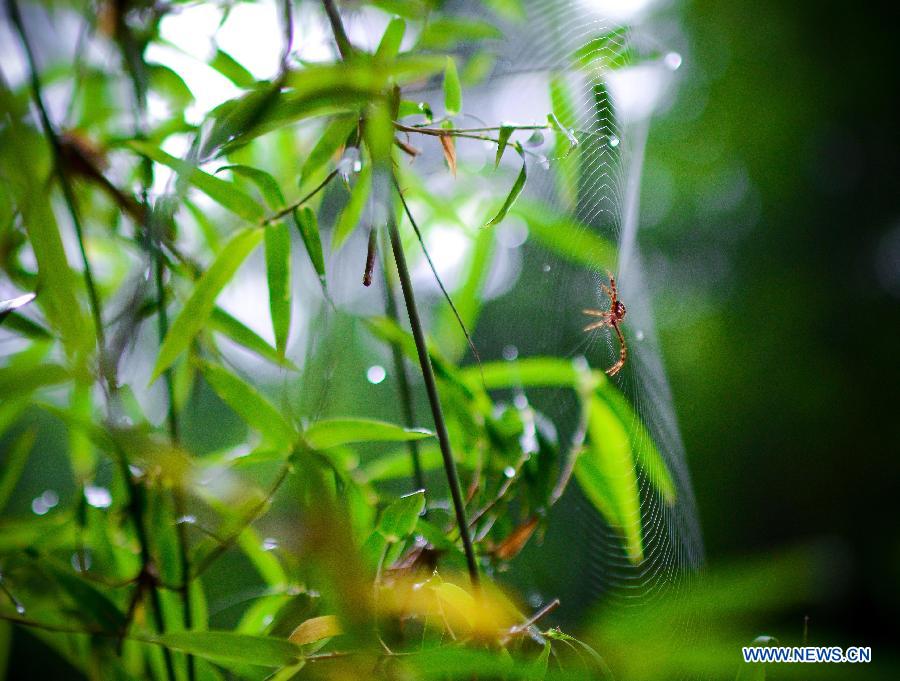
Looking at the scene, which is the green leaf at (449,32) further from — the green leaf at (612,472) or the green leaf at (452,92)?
the green leaf at (612,472)

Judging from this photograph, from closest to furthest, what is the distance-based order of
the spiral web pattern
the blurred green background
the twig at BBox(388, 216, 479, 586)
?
1. the twig at BBox(388, 216, 479, 586)
2. the spiral web pattern
3. the blurred green background

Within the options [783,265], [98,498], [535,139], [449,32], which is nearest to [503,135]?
[535,139]

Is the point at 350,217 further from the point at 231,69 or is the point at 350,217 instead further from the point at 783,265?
the point at 783,265

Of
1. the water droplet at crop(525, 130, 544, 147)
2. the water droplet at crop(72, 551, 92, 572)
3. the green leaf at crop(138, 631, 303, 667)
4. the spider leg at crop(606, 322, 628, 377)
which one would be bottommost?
the green leaf at crop(138, 631, 303, 667)

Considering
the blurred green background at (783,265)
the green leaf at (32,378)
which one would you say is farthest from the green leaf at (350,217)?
the blurred green background at (783,265)

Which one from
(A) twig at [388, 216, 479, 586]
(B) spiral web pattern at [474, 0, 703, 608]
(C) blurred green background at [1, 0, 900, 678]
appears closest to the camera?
(A) twig at [388, 216, 479, 586]

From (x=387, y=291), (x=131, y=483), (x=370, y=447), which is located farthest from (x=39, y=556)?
(x=370, y=447)

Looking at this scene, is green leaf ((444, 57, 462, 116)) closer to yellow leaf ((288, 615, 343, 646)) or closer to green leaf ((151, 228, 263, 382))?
green leaf ((151, 228, 263, 382))

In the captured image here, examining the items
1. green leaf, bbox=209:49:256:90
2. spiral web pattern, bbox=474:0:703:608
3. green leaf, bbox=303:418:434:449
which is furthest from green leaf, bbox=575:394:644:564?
green leaf, bbox=209:49:256:90
